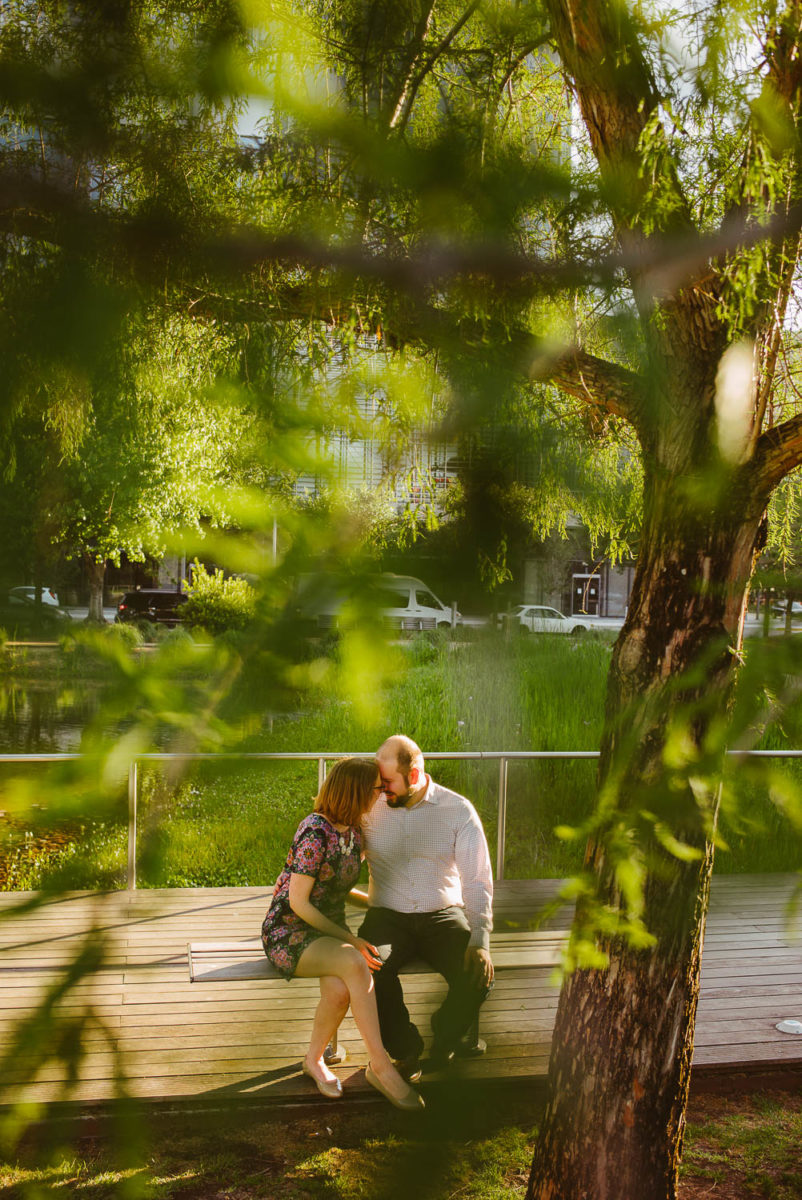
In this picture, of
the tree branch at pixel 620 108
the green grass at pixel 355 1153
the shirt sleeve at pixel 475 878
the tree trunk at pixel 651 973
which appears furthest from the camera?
the shirt sleeve at pixel 475 878

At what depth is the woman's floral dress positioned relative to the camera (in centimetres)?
326

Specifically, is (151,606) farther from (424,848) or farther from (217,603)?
(424,848)

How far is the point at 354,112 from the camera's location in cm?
140

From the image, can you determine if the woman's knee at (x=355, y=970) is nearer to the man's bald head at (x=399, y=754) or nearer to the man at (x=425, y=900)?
the man at (x=425, y=900)

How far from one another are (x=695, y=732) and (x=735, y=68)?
107 centimetres

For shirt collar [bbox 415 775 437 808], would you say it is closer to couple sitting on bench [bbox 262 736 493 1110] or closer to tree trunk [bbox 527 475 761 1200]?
couple sitting on bench [bbox 262 736 493 1110]

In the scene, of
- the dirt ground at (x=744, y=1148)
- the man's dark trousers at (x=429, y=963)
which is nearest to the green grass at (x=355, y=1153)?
the dirt ground at (x=744, y=1148)

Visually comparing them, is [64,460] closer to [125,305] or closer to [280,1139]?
[125,305]

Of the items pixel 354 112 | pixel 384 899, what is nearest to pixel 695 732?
pixel 354 112

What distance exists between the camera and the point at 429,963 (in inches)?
136

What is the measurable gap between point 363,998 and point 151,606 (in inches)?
107

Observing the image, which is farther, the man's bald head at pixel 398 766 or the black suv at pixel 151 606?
the man's bald head at pixel 398 766

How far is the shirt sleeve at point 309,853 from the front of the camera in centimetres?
325

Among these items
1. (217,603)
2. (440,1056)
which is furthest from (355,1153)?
(217,603)
